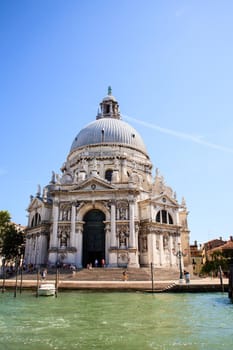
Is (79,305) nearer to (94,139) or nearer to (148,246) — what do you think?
(148,246)

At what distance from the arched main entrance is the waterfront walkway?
493 cm

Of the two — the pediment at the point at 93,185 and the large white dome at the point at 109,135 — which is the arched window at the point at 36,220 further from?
the large white dome at the point at 109,135

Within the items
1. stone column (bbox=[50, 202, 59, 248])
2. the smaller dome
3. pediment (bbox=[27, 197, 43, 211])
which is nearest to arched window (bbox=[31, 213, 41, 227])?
pediment (bbox=[27, 197, 43, 211])

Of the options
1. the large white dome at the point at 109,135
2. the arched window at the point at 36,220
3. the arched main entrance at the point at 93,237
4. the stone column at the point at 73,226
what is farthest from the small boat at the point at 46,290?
the large white dome at the point at 109,135

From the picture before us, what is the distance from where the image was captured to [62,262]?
3447 cm

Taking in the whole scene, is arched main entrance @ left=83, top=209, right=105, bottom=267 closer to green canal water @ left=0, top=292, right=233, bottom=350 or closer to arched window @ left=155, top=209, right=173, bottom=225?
arched window @ left=155, top=209, right=173, bottom=225

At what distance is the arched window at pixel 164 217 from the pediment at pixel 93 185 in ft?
24.3

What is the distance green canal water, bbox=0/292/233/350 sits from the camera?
334 inches

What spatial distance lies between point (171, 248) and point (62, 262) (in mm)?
13655

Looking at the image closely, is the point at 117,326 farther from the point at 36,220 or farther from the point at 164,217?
the point at 36,220

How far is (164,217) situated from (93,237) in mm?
9661

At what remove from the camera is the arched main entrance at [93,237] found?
118ft

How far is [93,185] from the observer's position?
36.8 meters

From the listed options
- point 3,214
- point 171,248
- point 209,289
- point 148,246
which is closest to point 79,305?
point 209,289
